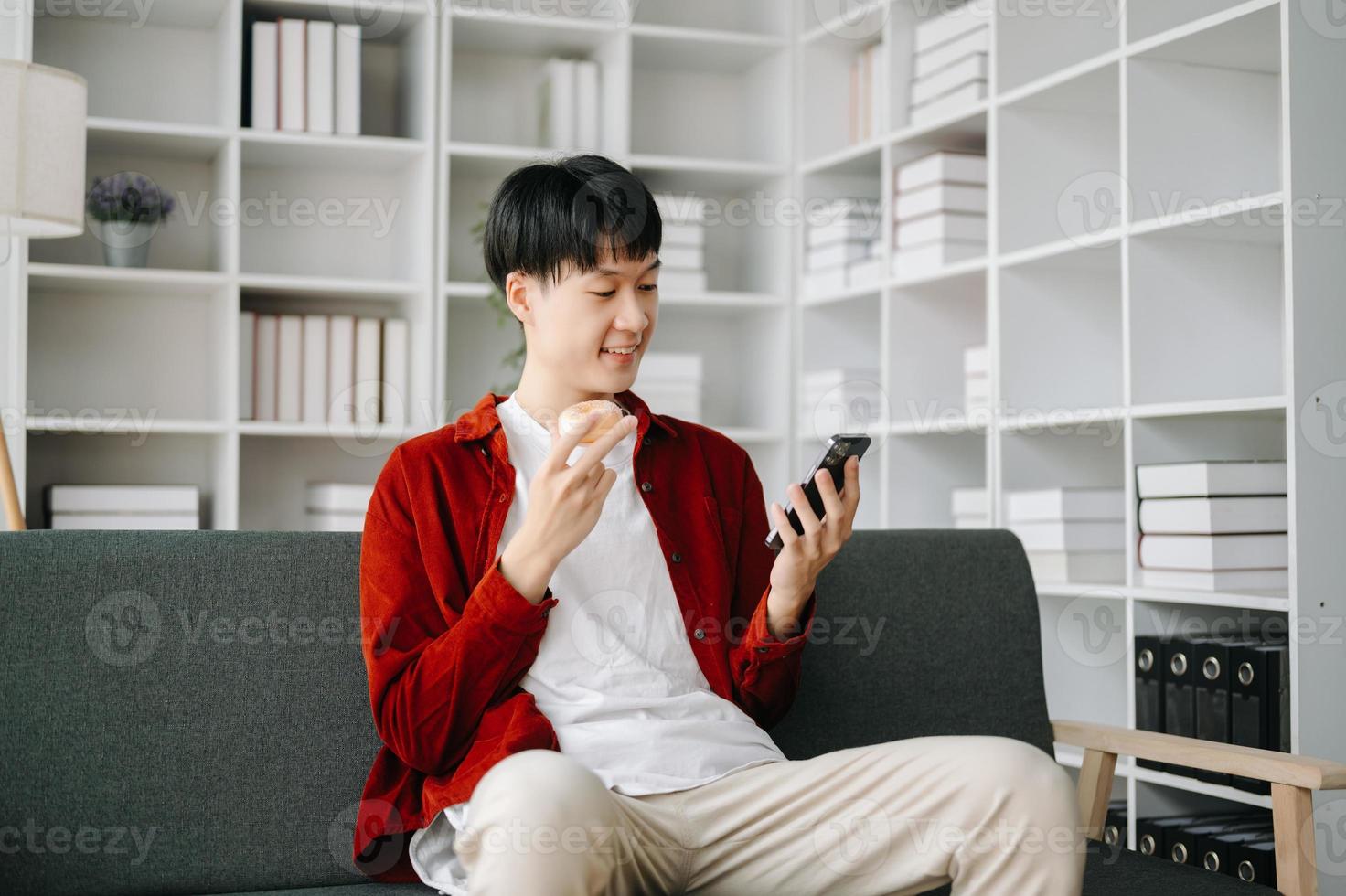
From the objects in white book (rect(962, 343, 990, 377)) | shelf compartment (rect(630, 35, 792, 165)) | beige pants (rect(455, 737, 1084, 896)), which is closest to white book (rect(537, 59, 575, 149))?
shelf compartment (rect(630, 35, 792, 165))

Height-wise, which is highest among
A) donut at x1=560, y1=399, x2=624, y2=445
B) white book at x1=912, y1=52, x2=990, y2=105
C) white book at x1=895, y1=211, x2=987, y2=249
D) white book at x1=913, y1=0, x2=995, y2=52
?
white book at x1=913, y1=0, x2=995, y2=52

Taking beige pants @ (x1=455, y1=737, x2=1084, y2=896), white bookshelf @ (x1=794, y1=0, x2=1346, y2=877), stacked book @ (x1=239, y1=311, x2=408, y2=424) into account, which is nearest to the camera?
beige pants @ (x1=455, y1=737, x2=1084, y2=896)

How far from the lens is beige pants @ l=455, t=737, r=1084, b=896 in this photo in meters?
1.23

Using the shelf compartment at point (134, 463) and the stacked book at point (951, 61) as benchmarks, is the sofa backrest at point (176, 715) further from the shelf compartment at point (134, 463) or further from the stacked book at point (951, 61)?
the stacked book at point (951, 61)

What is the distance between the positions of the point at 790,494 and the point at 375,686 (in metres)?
0.51

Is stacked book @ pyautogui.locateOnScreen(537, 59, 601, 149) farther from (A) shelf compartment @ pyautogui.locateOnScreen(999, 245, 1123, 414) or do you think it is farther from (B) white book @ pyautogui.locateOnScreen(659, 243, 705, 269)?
(A) shelf compartment @ pyautogui.locateOnScreen(999, 245, 1123, 414)

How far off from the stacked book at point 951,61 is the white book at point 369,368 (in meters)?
1.47

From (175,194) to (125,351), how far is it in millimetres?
435

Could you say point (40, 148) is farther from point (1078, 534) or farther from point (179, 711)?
point (1078, 534)

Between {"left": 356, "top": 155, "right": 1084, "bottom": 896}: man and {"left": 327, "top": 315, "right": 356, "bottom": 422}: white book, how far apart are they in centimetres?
186

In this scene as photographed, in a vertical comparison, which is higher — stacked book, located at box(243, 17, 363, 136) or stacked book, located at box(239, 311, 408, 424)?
stacked book, located at box(243, 17, 363, 136)

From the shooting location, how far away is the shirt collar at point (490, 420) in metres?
1.68

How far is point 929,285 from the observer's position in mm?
3480

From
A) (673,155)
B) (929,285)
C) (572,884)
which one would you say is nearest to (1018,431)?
(929,285)
